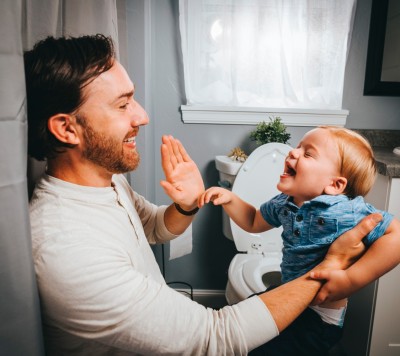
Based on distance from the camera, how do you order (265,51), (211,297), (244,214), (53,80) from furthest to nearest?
(211,297) → (265,51) → (244,214) → (53,80)

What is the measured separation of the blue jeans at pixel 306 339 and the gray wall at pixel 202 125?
973 mm

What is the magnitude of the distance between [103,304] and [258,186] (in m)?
1.05

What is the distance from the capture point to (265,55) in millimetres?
1592

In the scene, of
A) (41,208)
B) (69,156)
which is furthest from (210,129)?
(41,208)

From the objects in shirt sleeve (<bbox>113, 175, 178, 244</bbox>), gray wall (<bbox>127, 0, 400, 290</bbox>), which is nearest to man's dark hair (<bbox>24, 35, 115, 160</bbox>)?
shirt sleeve (<bbox>113, 175, 178, 244</bbox>)

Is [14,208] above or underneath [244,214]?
above

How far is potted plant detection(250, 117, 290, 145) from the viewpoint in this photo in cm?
152

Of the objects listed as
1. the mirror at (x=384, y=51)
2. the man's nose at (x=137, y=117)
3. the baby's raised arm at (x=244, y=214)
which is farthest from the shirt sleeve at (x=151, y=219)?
the mirror at (x=384, y=51)

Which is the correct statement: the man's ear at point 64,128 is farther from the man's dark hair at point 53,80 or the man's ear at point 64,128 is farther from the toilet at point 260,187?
the toilet at point 260,187

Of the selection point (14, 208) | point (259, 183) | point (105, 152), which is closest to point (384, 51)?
point (259, 183)

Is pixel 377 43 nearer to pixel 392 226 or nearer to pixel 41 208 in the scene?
pixel 392 226

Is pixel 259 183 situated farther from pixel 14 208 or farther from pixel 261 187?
pixel 14 208

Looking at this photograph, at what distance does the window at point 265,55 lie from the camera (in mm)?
1549

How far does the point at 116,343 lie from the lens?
1.79ft
